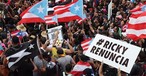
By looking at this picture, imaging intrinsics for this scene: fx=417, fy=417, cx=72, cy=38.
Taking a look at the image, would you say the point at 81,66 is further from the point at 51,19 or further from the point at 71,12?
the point at 51,19

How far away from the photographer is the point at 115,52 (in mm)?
7699

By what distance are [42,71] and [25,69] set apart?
1.27 ft

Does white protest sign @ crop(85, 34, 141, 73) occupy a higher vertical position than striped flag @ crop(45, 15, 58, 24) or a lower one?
higher

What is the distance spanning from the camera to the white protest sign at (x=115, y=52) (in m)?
7.44

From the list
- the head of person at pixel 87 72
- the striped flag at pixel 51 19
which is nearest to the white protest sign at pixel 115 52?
the head of person at pixel 87 72

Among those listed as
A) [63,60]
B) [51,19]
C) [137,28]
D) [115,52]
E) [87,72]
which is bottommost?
[51,19]

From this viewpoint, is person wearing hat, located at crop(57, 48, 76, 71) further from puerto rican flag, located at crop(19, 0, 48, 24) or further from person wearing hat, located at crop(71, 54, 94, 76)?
puerto rican flag, located at crop(19, 0, 48, 24)

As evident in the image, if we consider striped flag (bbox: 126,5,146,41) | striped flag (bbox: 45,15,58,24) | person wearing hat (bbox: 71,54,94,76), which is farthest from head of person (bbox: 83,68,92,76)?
striped flag (bbox: 45,15,58,24)

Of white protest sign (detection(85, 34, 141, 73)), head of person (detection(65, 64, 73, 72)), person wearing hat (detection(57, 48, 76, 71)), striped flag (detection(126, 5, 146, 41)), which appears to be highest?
white protest sign (detection(85, 34, 141, 73))

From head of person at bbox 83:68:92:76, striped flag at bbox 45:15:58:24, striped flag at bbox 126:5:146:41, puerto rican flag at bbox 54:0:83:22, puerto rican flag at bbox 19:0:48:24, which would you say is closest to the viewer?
head of person at bbox 83:68:92:76

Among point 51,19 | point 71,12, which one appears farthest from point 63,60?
point 51,19

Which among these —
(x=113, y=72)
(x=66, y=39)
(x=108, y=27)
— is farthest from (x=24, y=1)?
(x=113, y=72)

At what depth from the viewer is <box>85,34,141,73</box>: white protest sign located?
24.4ft

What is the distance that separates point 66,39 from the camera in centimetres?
1249
